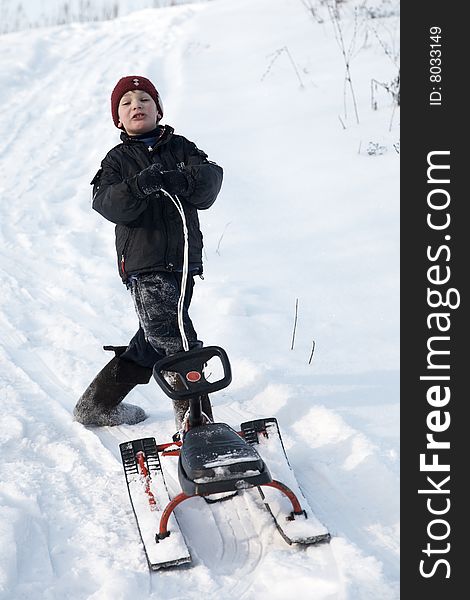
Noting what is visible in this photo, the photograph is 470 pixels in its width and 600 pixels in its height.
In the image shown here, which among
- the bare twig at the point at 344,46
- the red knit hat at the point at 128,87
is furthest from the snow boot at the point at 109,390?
the bare twig at the point at 344,46

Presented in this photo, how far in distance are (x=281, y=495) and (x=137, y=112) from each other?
1.71 meters

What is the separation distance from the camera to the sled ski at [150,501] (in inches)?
108

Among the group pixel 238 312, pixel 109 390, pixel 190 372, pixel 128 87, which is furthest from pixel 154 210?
pixel 238 312

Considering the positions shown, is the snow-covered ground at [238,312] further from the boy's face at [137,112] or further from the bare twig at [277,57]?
the boy's face at [137,112]

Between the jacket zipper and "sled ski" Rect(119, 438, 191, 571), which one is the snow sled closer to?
"sled ski" Rect(119, 438, 191, 571)

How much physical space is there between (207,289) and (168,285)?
199cm

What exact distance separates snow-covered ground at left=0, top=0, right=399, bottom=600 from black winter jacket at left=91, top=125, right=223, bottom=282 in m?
0.91

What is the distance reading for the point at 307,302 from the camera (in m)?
5.11

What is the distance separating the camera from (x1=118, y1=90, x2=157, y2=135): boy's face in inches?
135

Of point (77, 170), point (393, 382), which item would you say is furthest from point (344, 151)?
point (393, 382)

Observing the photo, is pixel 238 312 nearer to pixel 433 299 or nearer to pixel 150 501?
pixel 433 299

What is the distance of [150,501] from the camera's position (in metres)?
3.03

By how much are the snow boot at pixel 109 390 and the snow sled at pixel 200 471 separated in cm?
49

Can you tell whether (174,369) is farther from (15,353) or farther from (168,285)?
(15,353)
